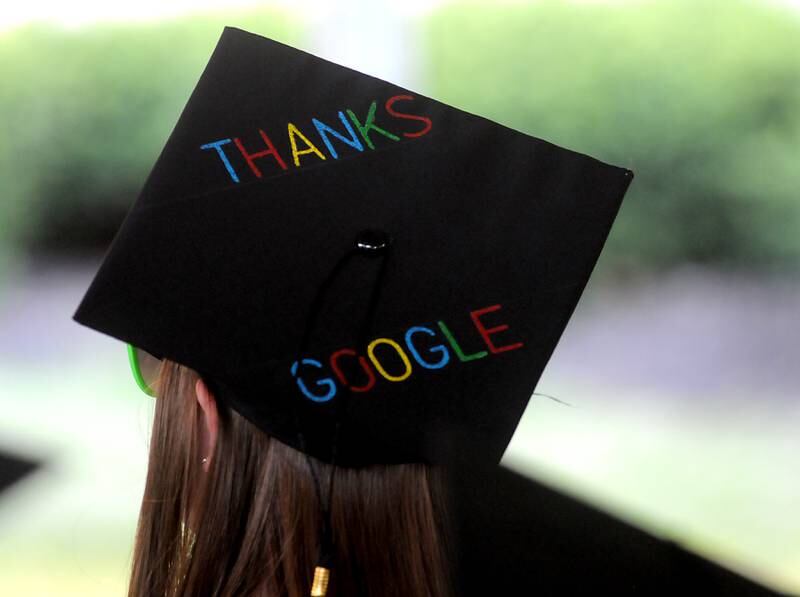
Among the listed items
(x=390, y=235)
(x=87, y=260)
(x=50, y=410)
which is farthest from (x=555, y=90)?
(x=50, y=410)

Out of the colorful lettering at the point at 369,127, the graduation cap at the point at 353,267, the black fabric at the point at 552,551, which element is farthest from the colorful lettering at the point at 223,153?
the black fabric at the point at 552,551

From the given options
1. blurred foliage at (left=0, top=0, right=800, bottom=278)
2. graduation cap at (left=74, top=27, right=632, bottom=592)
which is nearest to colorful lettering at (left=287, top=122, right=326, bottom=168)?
graduation cap at (left=74, top=27, right=632, bottom=592)

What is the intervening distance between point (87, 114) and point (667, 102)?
0.91 meters

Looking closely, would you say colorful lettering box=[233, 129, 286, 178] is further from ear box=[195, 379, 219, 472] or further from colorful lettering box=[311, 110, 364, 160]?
ear box=[195, 379, 219, 472]

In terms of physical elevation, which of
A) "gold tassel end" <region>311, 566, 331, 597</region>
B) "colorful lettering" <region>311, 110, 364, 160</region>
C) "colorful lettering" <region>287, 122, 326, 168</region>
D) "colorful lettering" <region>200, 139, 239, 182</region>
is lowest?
"gold tassel end" <region>311, 566, 331, 597</region>

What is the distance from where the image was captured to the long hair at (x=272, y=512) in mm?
706

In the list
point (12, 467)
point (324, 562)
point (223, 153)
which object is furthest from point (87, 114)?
point (324, 562)

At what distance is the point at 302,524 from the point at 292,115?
359 mm

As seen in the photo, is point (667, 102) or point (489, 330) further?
point (667, 102)

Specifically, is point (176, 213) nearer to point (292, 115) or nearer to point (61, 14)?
point (292, 115)

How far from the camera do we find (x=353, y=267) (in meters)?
0.71

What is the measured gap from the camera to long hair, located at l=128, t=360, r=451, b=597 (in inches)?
27.8

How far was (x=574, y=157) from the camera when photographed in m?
0.75

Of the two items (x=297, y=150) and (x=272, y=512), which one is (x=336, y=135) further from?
(x=272, y=512)
